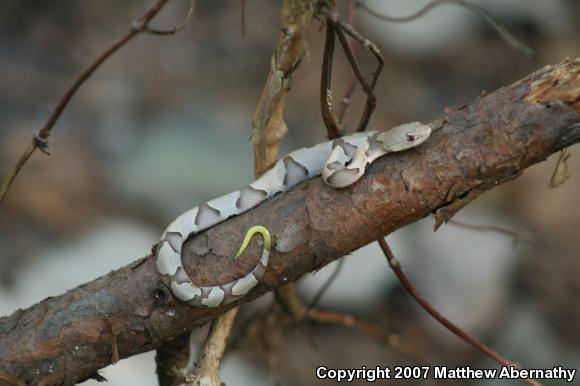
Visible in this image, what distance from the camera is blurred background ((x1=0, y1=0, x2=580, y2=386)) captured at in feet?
21.7

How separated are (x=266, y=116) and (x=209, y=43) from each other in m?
5.82

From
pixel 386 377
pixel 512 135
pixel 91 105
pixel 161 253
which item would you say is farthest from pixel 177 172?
pixel 512 135

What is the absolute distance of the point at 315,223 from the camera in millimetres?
3160

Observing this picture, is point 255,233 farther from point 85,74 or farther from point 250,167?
point 250,167

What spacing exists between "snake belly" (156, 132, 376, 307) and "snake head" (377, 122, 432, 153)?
22 cm

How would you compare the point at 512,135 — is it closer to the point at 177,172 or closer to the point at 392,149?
the point at 392,149

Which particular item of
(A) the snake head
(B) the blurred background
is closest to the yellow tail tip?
(A) the snake head

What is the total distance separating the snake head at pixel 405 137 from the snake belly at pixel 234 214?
225 millimetres

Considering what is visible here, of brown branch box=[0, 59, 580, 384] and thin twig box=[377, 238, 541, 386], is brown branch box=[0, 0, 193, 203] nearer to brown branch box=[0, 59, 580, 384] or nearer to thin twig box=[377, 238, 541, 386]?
brown branch box=[0, 59, 580, 384]

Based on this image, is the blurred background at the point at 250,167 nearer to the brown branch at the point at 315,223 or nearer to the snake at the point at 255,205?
the snake at the point at 255,205

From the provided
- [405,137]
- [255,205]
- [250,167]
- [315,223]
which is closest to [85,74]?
[255,205]

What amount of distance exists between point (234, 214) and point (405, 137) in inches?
36.3

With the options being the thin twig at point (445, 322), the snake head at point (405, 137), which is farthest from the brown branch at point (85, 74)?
the thin twig at point (445, 322)

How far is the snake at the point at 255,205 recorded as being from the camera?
3.17 meters
